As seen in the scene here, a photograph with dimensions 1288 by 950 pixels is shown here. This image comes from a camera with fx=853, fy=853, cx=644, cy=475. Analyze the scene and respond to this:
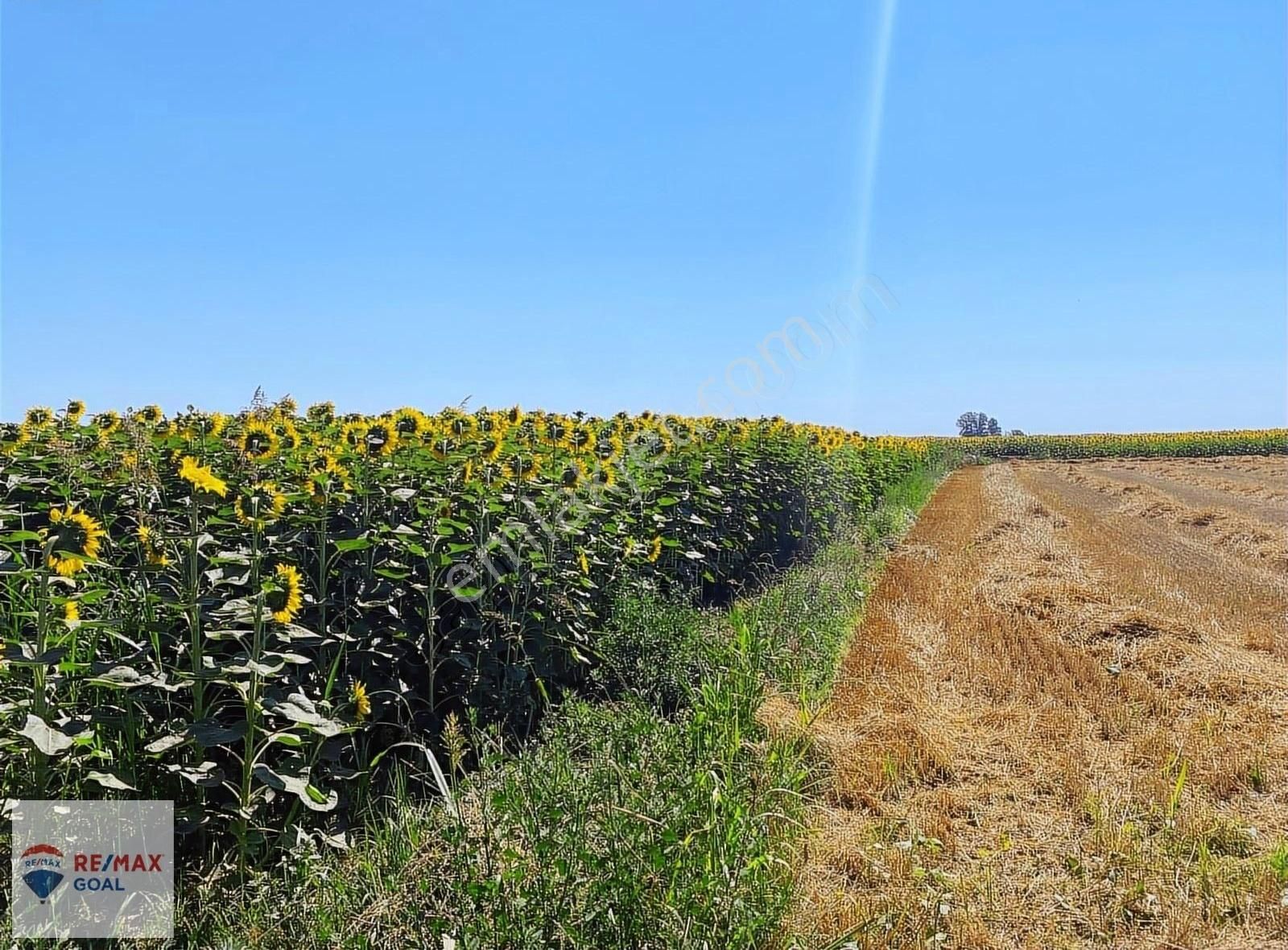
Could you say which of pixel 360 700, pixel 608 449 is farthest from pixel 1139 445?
pixel 360 700

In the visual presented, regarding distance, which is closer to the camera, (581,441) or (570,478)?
(570,478)

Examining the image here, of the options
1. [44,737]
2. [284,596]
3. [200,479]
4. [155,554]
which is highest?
[200,479]

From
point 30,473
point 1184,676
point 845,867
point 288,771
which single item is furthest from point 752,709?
point 30,473

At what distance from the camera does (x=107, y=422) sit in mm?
5703

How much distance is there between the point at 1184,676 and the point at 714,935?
476 cm

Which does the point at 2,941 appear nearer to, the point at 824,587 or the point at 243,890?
the point at 243,890

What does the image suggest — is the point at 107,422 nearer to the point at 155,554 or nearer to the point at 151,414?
the point at 151,414

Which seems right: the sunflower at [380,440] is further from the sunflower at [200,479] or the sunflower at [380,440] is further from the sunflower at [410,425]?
the sunflower at [200,479]

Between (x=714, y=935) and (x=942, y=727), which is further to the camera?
(x=942, y=727)

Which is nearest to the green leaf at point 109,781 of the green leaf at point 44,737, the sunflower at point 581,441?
the green leaf at point 44,737

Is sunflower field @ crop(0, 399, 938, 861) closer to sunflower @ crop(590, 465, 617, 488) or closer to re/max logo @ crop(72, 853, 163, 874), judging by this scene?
sunflower @ crop(590, 465, 617, 488)

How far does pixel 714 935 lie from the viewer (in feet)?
8.65

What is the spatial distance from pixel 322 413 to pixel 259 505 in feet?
12.3

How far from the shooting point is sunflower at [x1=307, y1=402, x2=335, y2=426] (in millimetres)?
6695
